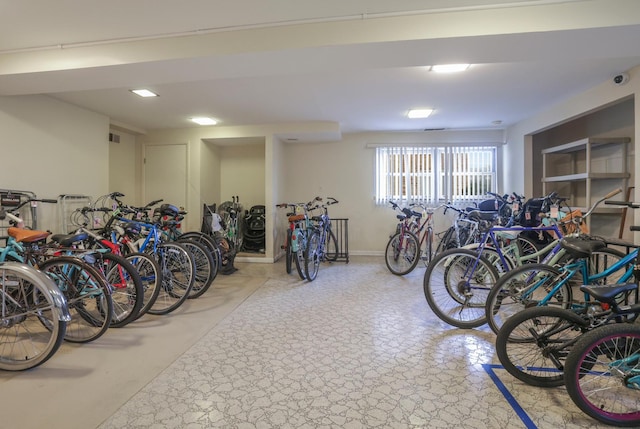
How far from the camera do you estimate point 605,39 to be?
6.46ft

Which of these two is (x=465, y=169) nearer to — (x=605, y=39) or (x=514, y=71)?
(x=514, y=71)

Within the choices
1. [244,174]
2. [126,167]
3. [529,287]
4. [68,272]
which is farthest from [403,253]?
[126,167]

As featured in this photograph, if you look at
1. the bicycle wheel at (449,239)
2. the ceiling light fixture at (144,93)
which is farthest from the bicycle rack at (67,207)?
the bicycle wheel at (449,239)

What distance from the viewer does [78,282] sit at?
2.12m

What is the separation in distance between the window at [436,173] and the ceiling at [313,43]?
2095 millimetres

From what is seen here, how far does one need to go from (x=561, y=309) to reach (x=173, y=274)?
3003mm

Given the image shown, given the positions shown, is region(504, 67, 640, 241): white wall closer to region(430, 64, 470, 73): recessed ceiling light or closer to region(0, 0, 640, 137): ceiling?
region(0, 0, 640, 137): ceiling

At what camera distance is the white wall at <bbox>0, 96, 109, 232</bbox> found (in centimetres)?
319

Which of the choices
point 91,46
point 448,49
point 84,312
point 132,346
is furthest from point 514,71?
point 84,312

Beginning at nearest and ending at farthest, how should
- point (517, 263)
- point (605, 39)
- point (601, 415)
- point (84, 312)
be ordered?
1. point (601, 415)
2. point (605, 39)
3. point (84, 312)
4. point (517, 263)

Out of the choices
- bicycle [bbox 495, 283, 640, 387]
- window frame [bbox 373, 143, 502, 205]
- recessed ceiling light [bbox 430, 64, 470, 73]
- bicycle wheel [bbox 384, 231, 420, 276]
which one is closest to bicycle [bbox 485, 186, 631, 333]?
bicycle [bbox 495, 283, 640, 387]

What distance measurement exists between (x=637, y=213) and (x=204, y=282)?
13.6 ft

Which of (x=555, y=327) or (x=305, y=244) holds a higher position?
(x=305, y=244)

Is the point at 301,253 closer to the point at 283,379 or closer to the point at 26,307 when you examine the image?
the point at 283,379
